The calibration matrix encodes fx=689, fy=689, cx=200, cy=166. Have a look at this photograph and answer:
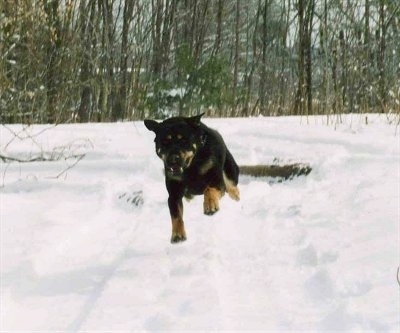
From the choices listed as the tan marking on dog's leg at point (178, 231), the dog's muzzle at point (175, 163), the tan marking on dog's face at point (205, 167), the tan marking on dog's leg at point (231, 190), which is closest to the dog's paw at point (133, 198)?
the tan marking on dog's leg at point (231, 190)

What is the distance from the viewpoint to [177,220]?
14.5 feet

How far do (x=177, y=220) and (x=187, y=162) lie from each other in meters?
0.38

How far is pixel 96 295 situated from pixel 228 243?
107 centimetres

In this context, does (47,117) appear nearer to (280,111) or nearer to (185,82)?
(185,82)

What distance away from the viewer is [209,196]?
4.41 m

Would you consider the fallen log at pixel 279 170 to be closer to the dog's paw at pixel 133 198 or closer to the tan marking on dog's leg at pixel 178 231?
the dog's paw at pixel 133 198

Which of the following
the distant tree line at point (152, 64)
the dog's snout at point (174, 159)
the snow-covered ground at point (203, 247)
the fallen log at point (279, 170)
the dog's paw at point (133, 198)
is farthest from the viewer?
the distant tree line at point (152, 64)

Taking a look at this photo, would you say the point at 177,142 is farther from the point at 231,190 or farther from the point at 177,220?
the point at 231,190

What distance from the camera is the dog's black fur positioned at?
14.2ft

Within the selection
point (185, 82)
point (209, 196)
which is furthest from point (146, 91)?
point (209, 196)

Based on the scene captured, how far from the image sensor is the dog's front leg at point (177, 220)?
14.3 feet

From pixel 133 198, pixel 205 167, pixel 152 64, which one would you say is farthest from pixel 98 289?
pixel 152 64

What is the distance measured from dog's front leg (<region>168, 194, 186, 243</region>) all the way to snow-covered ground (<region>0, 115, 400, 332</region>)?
7 centimetres

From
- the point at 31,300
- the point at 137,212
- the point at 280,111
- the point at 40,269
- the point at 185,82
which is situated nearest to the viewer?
the point at 31,300
